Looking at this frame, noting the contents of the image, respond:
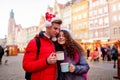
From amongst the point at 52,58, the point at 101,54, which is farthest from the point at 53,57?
the point at 101,54

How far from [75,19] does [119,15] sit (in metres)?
19.4

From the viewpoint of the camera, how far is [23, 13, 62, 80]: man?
3.14m

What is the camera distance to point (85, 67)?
3355 mm

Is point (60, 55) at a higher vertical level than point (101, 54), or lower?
higher

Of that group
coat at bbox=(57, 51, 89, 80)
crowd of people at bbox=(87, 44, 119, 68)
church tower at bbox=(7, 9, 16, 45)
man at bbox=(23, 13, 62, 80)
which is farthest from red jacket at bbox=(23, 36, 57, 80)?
church tower at bbox=(7, 9, 16, 45)

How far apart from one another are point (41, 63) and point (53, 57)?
0.47 feet

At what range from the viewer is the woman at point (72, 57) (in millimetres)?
3254

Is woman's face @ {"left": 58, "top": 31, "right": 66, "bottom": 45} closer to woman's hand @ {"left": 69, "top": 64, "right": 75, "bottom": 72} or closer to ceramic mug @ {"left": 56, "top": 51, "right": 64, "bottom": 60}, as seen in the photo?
ceramic mug @ {"left": 56, "top": 51, "right": 64, "bottom": 60}

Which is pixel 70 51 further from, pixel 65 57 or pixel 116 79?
pixel 116 79

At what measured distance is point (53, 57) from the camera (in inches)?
121

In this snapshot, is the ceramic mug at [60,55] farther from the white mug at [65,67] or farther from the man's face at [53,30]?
the man's face at [53,30]

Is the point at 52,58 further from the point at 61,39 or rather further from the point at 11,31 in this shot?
the point at 11,31

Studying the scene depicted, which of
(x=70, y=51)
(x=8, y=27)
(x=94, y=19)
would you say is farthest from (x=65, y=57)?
(x=8, y=27)

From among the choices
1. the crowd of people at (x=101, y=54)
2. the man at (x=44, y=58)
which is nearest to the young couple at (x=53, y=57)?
the man at (x=44, y=58)
